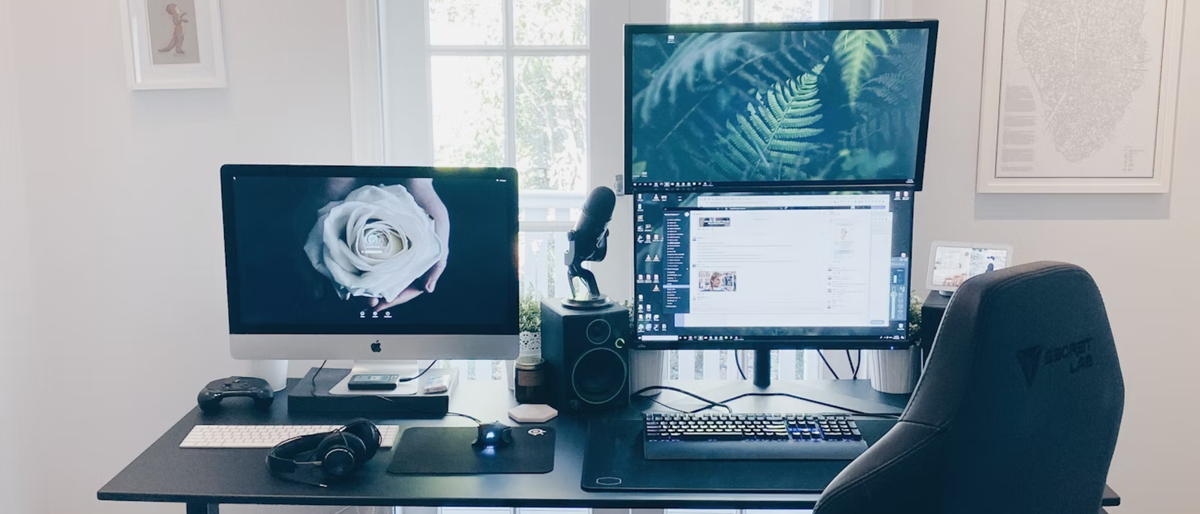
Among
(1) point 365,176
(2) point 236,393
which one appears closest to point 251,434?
(2) point 236,393

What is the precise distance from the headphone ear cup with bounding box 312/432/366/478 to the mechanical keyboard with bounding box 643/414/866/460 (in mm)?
493

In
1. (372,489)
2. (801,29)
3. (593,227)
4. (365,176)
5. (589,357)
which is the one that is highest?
(801,29)

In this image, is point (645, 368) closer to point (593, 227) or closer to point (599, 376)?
point (599, 376)

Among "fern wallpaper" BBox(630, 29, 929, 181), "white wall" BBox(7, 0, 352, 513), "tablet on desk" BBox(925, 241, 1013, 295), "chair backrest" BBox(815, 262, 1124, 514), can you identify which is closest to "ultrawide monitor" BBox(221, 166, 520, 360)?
"fern wallpaper" BBox(630, 29, 929, 181)

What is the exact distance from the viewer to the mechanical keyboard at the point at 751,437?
5.13 ft

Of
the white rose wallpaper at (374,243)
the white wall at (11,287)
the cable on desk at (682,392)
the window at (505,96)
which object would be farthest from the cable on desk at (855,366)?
the white wall at (11,287)

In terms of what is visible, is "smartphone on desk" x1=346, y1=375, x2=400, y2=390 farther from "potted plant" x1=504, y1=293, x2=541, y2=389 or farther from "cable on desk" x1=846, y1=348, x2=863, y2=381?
"cable on desk" x1=846, y1=348, x2=863, y2=381

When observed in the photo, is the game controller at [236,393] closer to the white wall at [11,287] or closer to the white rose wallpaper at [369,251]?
the white rose wallpaper at [369,251]

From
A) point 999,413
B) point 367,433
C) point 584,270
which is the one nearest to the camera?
point 999,413

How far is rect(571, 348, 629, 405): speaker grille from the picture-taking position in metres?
1.81

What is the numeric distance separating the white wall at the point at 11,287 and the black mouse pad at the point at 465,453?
1172 mm

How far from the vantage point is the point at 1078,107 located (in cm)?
211

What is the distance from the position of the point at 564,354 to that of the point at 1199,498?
1.70 m

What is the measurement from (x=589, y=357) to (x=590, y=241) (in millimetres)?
238
